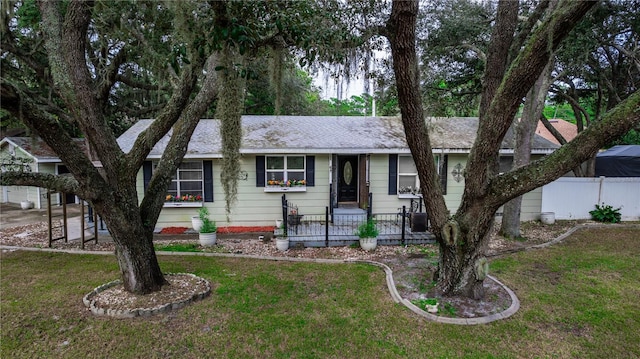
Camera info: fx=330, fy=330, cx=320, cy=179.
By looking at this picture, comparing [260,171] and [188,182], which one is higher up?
[260,171]

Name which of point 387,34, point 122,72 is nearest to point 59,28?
point 387,34

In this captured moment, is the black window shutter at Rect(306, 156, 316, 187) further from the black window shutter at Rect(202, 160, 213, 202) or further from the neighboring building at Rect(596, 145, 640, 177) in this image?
the neighboring building at Rect(596, 145, 640, 177)

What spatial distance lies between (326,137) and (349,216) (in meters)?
2.50

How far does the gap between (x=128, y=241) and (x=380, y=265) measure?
14.1 feet

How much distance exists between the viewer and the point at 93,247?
26.0 ft

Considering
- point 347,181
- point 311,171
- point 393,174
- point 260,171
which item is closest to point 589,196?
point 393,174

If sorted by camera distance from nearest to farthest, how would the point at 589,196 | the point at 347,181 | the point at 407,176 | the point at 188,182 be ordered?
the point at 188,182
the point at 407,176
the point at 589,196
the point at 347,181

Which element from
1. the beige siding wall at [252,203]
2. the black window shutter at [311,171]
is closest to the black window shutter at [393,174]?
the beige siding wall at [252,203]

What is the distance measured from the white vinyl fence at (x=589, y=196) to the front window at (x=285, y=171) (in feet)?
25.4

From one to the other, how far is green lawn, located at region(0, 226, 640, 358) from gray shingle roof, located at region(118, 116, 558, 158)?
384cm

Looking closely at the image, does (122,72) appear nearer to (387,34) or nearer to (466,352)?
(387,34)

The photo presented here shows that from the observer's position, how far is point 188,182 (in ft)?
31.3

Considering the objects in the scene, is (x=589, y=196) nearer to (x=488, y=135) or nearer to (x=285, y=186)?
(x=488, y=135)

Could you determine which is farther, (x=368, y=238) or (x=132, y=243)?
(x=368, y=238)
